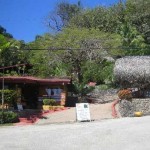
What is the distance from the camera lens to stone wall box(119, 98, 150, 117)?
1135 inches

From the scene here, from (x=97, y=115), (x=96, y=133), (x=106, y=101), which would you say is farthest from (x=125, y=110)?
(x=96, y=133)

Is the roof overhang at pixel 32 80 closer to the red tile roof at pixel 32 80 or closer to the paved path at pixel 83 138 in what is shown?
the red tile roof at pixel 32 80

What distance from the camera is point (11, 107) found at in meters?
30.9

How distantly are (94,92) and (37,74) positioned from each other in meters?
6.40

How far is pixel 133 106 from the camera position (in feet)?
95.8

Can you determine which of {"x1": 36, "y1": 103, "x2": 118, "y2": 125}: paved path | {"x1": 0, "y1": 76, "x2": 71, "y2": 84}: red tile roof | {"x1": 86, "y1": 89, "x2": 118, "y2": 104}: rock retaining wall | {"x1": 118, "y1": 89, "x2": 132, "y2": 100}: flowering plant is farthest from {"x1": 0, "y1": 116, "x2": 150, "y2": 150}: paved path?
{"x1": 86, "y1": 89, "x2": 118, "y2": 104}: rock retaining wall

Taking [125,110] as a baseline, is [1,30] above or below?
above

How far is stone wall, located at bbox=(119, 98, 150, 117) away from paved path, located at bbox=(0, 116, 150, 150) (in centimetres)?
551

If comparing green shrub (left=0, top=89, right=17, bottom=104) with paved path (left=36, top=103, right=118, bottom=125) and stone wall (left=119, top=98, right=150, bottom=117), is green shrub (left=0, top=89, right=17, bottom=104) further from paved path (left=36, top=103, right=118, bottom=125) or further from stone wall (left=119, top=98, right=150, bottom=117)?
stone wall (left=119, top=98, right=150, bottom=117)

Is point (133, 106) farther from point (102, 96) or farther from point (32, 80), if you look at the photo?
point (102, 96)

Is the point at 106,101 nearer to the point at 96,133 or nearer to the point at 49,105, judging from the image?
the point at 49,105

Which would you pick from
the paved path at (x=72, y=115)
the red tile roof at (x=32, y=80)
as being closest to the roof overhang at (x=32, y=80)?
the red tile roof at (x=32, y=80)

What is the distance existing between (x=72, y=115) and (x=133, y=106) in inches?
174

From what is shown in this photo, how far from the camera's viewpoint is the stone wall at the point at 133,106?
28.8 metres
